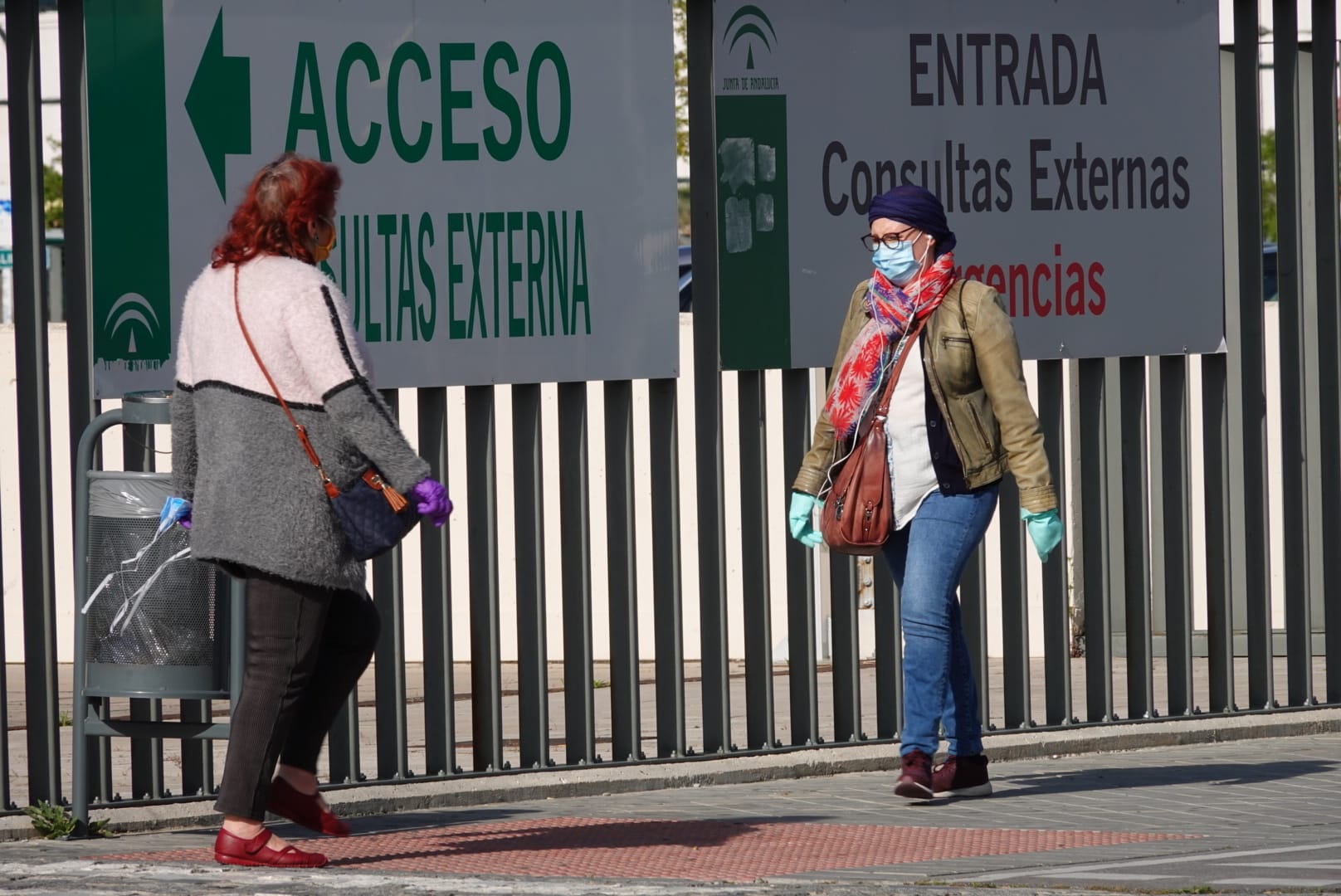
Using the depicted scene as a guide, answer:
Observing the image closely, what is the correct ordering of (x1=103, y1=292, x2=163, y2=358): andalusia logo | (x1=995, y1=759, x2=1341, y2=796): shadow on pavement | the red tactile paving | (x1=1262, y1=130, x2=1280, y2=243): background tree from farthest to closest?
1. (x1=1262, y1=130, x2=1280, y2=243): background tree
2. (x1=995, y1=759, x2=1341, y2=796): shadow on pavement
3. (x1=103, y1=292, x2=163, y2=358): andalusia logo
4. the red tactile paving

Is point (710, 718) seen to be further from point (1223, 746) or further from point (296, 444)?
point (296, 444)

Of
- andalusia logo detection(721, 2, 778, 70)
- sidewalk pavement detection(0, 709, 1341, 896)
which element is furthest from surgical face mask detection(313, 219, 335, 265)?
andalusia logo detection(721, 2, 778, 70)

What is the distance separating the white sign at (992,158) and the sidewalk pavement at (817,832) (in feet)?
4.39

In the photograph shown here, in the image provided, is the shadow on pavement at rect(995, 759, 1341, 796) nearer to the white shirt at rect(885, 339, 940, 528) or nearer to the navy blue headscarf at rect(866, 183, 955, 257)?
the white shirt at rect(885, 339, 940, 528)

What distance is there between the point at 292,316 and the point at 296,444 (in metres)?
0.29

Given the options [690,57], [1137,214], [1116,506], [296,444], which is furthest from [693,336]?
[1116,506]

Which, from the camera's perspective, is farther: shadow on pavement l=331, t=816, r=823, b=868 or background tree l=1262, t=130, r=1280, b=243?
background tree l=1262, t=130, r=1280, b=243

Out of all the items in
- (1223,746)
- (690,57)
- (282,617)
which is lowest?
(1223,746)

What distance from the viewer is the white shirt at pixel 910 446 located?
6.29m

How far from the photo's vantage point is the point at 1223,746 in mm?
7730

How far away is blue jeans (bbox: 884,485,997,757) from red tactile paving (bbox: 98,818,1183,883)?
0.42m

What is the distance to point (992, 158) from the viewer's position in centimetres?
738

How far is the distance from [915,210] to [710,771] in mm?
1882

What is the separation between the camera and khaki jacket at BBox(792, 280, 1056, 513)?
6.17 m
